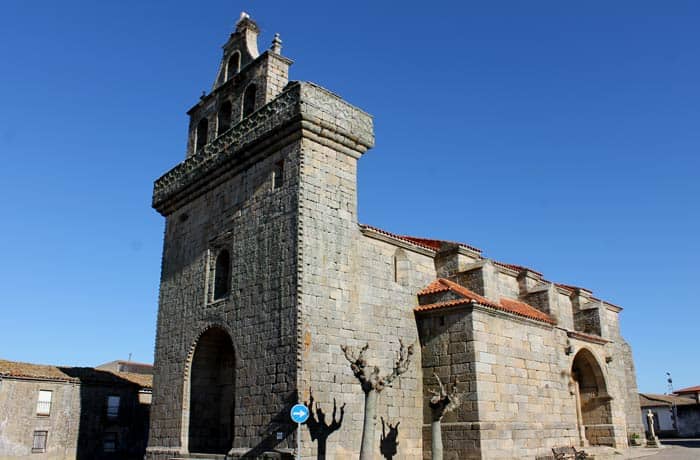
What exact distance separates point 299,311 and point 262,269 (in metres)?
2.10

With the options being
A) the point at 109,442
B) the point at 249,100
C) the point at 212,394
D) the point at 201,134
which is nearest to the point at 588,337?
the point at 212,394

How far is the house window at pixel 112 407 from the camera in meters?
28.8

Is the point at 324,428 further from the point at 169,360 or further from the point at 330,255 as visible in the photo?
the point at 169,360

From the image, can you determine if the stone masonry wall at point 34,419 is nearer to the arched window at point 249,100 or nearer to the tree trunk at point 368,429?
the arched window at point 249,100

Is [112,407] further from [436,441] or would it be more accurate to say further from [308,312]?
[436,441]

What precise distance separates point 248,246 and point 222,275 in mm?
2129

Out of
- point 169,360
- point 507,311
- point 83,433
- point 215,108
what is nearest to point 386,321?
point 507,311

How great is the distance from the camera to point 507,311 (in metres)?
17.1

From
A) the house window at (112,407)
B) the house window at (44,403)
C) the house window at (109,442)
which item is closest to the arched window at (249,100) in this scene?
the house window at (44,403)

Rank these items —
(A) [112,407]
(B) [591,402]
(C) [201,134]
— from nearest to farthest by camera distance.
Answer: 1. (C) [201,134]
2. (B) [591,402]
3. (A) [112,407]

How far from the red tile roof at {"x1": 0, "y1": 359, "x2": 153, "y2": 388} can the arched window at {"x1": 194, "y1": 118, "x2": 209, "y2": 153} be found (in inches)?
557

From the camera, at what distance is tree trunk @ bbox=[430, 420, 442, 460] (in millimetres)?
14413

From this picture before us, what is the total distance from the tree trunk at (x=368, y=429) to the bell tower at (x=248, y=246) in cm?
124

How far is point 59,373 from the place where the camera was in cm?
2819
